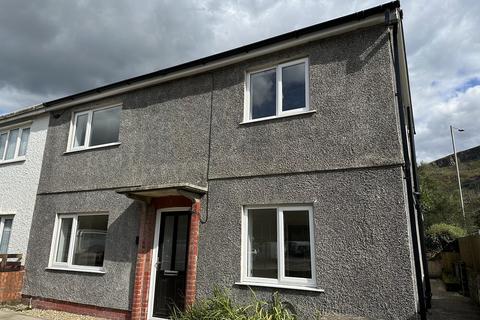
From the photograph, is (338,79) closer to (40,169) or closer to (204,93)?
(204,93)

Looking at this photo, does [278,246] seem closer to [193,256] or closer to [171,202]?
[193,256]

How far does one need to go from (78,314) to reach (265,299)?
4929 mm

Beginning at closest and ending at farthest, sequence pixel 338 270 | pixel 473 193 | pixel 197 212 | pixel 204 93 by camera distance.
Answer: pixel 338 270 < pixel 197 212 < pixel 204 93 < pixel 473 193

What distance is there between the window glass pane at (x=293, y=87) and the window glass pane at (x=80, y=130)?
617cm

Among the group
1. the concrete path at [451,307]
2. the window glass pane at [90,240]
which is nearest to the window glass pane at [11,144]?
the window glass pane at [90,240]

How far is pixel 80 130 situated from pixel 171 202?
14.5ft

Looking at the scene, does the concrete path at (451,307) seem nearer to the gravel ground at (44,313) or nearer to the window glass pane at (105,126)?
the gravel ground at (44,313)

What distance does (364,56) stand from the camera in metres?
6.25

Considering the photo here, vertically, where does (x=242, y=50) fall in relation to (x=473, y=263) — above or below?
above

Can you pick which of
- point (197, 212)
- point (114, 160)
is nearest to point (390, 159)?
point (197, 212)

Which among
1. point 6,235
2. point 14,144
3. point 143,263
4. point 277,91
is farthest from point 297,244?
point 14,144

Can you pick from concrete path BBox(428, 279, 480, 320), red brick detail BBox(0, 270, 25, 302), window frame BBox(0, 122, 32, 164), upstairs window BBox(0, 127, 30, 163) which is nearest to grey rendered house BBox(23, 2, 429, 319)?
red brick detail BBox(0, 270, 25, 302)

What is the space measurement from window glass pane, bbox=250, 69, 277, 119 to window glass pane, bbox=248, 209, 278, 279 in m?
2.09

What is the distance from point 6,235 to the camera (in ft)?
34.7
